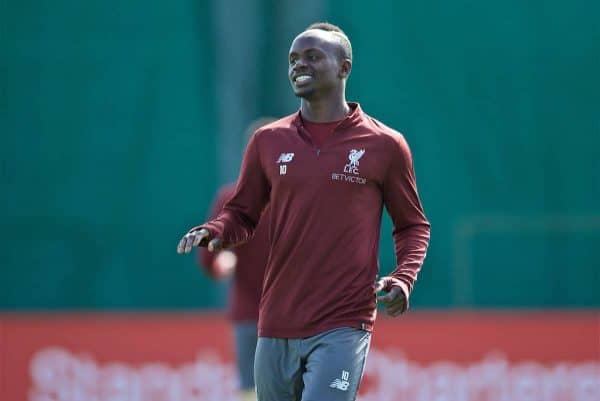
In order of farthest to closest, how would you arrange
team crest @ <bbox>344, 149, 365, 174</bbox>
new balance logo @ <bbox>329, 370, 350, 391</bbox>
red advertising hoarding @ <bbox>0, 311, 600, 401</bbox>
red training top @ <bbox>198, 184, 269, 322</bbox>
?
red advertising hoarding @ <bbox>0, 311, 600, 401</bbox>, red training top @ <bbox>198, 184, 269, 322</bbox>, team crest @ <bbox>344, 149, 365, 174</bbox>, new balance logo @ <bbox>329, 370, 350, 391</bbox>

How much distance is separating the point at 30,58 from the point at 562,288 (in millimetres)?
6834

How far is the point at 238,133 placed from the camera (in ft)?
48.2

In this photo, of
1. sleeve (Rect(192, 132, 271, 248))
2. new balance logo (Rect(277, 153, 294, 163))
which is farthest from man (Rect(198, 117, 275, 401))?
new balance logo (Rect(277, 153, 294, 163))

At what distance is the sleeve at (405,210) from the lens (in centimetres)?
546

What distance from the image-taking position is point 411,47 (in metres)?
15.2

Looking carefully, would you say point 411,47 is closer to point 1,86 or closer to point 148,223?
point 148,223

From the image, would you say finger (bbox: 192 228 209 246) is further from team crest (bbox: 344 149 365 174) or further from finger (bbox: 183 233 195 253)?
team crest (bbox: 344 149 365 174)

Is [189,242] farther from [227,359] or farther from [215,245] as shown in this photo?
[227,359]

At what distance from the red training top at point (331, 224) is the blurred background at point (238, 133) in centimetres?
917

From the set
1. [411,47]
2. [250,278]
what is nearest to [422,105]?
[411,47]

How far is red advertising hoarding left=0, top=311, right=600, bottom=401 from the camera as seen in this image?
958cm

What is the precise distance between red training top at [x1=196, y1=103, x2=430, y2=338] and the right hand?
0.14 feet

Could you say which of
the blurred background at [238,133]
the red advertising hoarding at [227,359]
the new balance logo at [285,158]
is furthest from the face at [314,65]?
the blurred background at [238,133]

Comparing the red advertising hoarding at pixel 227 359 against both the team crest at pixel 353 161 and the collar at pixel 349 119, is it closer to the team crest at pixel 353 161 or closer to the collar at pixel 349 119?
the collar at pixel 349 119
